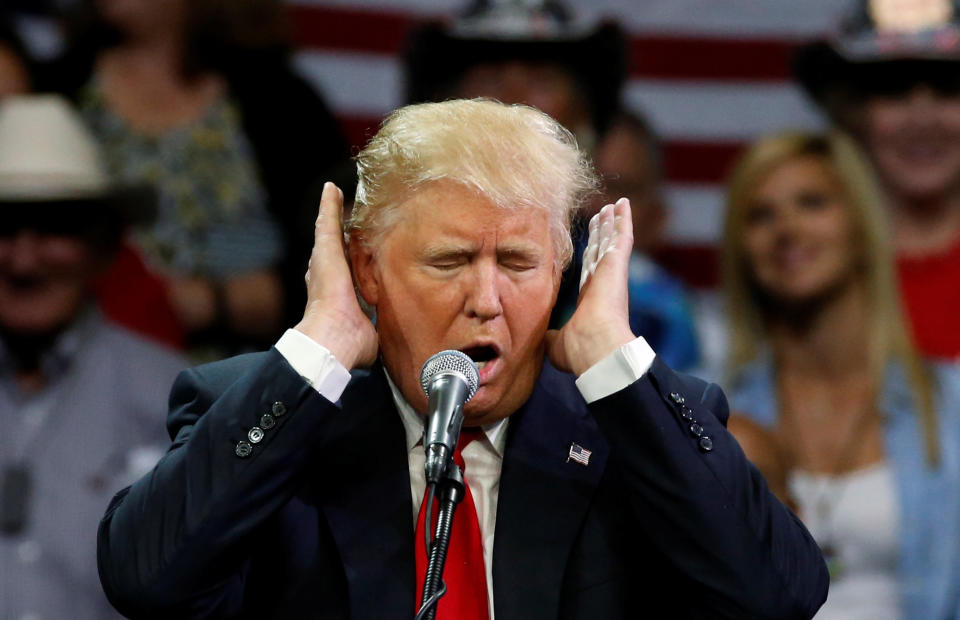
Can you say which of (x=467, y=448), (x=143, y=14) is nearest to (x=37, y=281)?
(x=143, y=14)

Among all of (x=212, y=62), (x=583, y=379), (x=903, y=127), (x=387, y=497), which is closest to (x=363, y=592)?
(x=387, y=497)

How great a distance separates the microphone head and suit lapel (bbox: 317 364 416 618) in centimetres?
30

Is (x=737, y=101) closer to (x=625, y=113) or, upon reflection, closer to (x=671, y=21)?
(x=671, y=21)

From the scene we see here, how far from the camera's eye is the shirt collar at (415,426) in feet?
6.93

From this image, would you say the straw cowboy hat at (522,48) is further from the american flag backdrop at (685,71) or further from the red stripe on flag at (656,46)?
the red stripe on flag at (656,46)

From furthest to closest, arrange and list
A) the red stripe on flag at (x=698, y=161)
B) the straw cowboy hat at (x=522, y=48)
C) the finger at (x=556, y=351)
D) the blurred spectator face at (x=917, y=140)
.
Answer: the red stripe on flag at (x=698, y=161)
the blurred spectator face at (x=917, y=140)
the straw cowboy hat at (x=522, y=48)
the finger at (x=556, y=351)

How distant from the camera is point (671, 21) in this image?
543 centimetres

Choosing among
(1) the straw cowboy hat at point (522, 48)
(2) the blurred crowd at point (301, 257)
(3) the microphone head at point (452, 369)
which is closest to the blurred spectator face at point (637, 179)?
(2) the blurred crowd at point (301, 257)

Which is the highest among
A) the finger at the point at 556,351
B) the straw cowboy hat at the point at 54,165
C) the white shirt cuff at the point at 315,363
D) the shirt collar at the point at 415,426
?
the finger at the point at 556,351

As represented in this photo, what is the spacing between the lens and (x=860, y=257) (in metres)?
3.80

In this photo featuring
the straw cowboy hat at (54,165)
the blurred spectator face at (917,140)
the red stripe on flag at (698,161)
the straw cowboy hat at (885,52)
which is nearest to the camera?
the straw cowboy hat at (54,165)

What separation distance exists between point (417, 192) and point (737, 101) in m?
3.83

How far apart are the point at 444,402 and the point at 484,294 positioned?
27 centimetres

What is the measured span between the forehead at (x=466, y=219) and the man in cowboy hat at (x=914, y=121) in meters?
2.33
